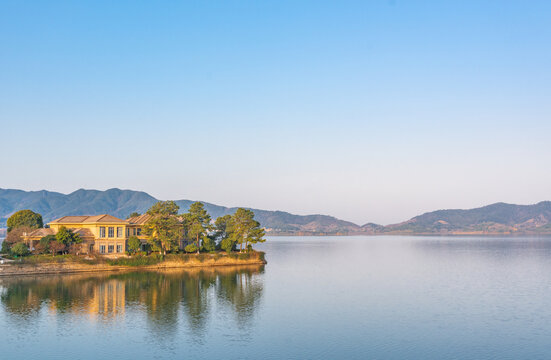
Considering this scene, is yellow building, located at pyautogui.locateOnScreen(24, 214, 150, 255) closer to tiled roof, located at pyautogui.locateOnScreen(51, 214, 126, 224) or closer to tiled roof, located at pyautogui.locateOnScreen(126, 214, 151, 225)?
tiled roof, located at pyautogui.locateOnScreen(51, 214, 126, 224)

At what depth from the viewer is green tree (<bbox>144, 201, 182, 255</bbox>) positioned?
86.4 metres

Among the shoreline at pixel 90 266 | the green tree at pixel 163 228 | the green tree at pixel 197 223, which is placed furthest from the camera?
the green tree at pixel 197 223

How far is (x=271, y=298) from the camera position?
186ft

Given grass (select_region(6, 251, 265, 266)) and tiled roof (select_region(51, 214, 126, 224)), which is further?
tiled roof (select_region(51, 214, 126, 224))

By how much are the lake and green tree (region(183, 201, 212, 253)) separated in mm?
15284

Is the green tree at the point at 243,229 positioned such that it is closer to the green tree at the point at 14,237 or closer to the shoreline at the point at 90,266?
the shoreline at the point at 90,266

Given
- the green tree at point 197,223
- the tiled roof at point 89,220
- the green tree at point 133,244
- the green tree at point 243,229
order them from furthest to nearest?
the green tree at point 243,229 < the green tree at point 197,223 < the tiled roof at point 89,220 < the green tree at point 133,244

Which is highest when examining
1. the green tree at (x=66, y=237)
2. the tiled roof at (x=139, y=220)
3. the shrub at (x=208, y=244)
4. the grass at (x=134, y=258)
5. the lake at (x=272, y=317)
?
the tiled roof at (x=139, y=220)

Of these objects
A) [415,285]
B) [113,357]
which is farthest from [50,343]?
[415,285]

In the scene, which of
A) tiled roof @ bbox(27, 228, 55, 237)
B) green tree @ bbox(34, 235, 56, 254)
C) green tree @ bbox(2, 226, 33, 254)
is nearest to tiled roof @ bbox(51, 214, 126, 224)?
tiled roof @ bbox(27, 228, 55, 237)

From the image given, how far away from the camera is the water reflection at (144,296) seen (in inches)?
1797

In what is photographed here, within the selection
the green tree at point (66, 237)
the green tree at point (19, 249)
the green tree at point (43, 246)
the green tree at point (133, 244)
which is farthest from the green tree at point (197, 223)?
the green tree at point (19, 249)

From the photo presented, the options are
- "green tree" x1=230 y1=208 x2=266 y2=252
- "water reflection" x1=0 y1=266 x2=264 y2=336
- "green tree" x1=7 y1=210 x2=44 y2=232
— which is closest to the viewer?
"water reflection" x1=0 y1=266 x2=264 y2=336

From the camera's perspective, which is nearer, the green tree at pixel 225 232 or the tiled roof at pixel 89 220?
the tiled roof at pixel 89 220
